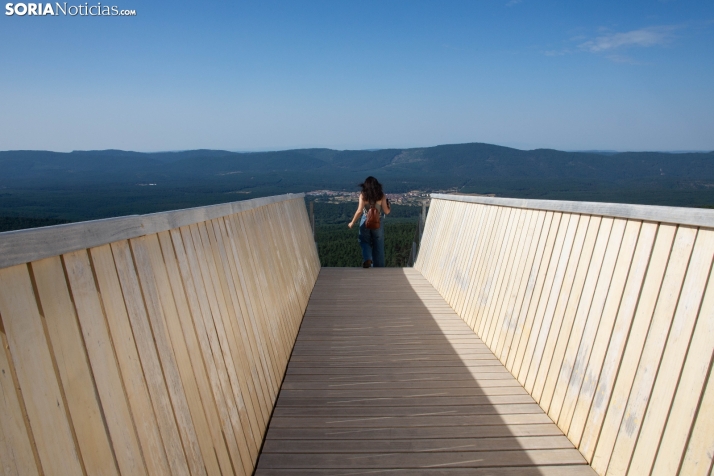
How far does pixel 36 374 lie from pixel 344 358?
3452 mm

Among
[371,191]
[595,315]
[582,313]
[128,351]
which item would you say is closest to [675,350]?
[595,315]

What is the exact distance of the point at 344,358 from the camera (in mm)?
4434

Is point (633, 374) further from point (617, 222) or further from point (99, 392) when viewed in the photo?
point (99, 392)

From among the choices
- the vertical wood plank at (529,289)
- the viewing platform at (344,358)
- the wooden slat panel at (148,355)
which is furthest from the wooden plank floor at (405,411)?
the wooden slat panel at (148,355)

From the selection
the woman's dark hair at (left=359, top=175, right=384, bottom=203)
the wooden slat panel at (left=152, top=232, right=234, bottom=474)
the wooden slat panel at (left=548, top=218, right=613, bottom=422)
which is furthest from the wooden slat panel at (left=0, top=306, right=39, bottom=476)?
the woman's dark hair at (left=359, top=175, right=384, bottom=203)

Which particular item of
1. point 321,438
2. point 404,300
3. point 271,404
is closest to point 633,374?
point 321,438

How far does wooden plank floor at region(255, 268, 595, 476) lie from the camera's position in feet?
9.11

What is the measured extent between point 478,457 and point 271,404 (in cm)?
138

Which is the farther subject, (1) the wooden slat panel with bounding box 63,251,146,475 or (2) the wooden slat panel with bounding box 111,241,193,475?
(2) the wooden slat panel with bounding box 111,241,193,475

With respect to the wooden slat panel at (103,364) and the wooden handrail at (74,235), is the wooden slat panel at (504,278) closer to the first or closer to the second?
the wooden handrail at (74,235)

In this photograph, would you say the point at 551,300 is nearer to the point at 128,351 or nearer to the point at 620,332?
the point at 620,332

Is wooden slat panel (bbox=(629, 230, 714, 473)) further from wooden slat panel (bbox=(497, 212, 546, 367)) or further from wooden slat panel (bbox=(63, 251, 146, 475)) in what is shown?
wooden slat panel (bbox=(63, 251, 146, 475))

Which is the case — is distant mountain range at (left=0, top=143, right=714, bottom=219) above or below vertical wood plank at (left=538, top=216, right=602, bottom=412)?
below

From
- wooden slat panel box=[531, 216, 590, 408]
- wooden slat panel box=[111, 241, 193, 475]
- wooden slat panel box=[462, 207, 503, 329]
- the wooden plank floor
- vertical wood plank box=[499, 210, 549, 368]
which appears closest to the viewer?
wooden slat panel box=[111, 241, 193, 475]
